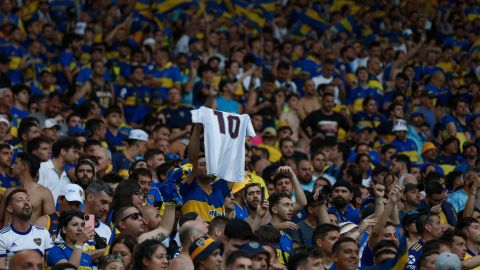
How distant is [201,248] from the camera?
29.9 feet

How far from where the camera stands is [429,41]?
23.7 m

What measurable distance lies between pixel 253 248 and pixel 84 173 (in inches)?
144

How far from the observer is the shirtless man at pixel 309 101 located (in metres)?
18.2

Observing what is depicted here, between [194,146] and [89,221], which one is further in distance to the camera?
[194,146]

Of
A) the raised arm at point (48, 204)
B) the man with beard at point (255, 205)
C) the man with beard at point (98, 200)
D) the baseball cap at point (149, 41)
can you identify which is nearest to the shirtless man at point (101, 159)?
the raised arm at point (48, 204)

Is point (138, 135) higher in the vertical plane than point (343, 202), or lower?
lower

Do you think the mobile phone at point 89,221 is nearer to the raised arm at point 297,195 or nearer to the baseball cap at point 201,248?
the baseball cap at point 201,248

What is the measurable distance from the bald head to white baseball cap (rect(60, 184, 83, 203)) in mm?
2507

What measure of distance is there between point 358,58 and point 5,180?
10.4 meters

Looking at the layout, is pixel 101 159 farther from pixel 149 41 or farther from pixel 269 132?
pixel 149 41

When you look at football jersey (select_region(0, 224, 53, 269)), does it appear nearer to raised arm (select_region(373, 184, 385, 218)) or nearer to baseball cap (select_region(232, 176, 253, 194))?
baseball cap (select_region(232, 176, 253, 194))

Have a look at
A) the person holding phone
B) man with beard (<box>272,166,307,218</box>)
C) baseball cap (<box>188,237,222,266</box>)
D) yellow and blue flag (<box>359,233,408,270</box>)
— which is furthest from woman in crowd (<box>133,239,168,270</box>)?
man with beard (<box>272,166,307,218</box>)

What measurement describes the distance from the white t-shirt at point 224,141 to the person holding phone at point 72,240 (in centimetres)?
133

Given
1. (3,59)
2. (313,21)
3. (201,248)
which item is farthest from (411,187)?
(313,21)
